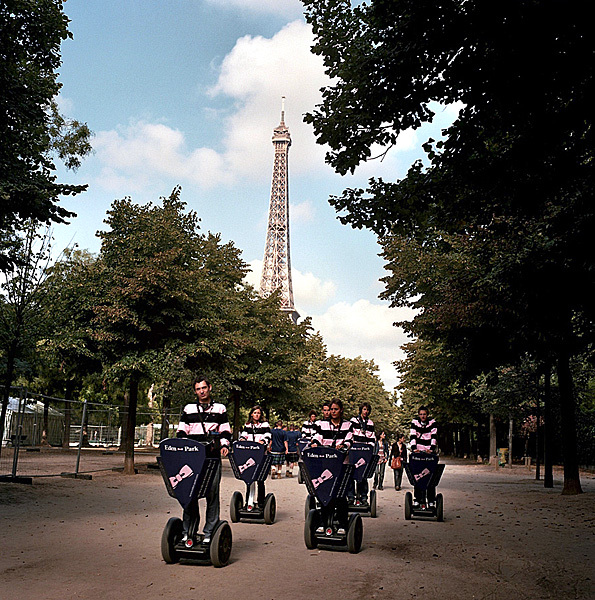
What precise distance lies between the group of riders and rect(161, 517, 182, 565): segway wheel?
0.12 meters

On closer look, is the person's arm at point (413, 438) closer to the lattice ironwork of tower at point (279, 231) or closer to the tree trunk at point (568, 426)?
the tree trunk at point (568, 426)

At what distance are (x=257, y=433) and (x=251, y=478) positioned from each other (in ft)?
5.90

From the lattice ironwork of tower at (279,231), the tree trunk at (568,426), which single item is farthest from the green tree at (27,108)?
the lattice ironwork of tower at (279,231)

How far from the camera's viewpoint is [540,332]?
16047 mm

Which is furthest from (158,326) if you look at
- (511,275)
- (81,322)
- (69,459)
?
(511,275)

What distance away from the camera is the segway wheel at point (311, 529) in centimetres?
888

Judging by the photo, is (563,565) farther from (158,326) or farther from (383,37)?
(158,326)

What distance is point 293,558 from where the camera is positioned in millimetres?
8406

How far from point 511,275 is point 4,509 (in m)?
11.4

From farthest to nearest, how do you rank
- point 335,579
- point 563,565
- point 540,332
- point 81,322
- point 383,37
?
point 81,322
point 540,332
point 383,37
point 563,565
point 335,579

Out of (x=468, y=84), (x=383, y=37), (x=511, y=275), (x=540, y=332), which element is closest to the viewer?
(x=468, y=84)

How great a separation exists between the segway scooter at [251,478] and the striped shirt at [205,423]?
12.5ft

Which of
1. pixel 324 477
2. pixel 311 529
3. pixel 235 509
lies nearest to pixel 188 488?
pixel 324 477

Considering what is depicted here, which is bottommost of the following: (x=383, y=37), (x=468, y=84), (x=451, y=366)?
(x=451, y=366)
